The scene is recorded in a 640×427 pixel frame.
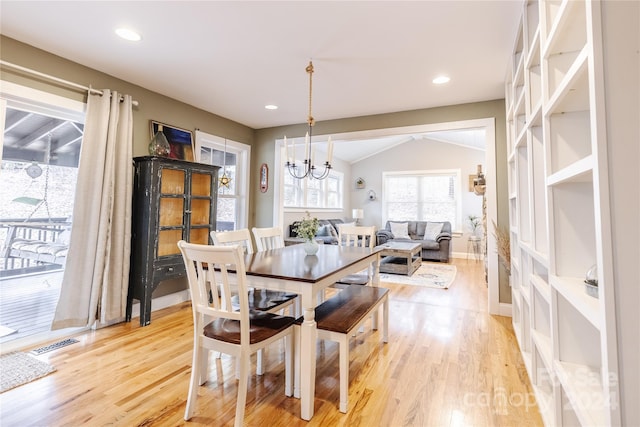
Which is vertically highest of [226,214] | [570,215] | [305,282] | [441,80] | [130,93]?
[441,80]

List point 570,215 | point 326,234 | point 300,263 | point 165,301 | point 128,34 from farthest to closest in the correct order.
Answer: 1. point 326,234
2. point 165,301
3. point 128,34
4. point 300,263
5. point 570,215

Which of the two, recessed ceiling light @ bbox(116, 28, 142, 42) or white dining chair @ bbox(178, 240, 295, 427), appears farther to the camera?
recessed ceiling light @ bbox(116, 28, 142, 42)

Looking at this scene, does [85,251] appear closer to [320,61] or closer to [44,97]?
[44,97]

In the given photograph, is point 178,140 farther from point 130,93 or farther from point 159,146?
point 130,93

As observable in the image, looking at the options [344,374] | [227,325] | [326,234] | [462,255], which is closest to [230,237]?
[227,325]

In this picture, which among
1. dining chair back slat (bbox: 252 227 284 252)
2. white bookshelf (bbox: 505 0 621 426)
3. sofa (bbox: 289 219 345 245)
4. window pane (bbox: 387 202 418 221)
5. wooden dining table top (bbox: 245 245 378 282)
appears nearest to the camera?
white bookshelf (bbox: 505 0 621 426)

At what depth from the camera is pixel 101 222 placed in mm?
2799

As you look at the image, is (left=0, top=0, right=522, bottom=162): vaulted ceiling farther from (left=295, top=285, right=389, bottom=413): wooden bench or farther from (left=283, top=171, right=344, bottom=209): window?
(left=283, top=171, right=344, bottom=209): window

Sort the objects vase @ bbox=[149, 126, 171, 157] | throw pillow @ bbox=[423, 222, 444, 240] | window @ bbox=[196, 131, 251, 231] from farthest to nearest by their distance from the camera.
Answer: throw pillow @ bbox=[423, 222, 444, 240] < window @ bbox=[196, 131, 251, 231] < vase @ bbox=[149, 126, 171, 157]

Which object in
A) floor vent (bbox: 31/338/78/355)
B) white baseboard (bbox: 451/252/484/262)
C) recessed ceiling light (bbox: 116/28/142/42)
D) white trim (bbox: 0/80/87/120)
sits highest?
recessed ceiling light (bbox: 116/28/142/42)

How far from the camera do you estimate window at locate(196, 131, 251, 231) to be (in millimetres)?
4316

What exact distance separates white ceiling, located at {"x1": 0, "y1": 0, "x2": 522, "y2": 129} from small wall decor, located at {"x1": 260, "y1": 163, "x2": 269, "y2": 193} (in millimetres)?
1444

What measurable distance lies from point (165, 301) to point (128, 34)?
2691 millimetres

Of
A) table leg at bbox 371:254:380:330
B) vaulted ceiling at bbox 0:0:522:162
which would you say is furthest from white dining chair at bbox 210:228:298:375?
vaulted ceiling at bbox 0:0:522:162
